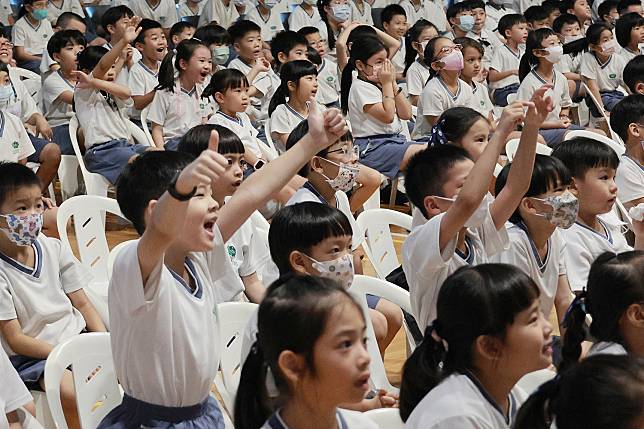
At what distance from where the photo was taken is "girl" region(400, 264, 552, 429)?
2162 mm

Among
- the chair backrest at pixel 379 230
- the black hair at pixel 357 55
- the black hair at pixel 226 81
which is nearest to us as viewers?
the chair backrest at pixel 379 230

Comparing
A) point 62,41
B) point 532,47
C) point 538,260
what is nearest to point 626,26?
point 532,47

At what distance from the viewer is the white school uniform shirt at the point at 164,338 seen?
218 cm

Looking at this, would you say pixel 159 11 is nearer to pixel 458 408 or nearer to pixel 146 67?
pixel 146 67

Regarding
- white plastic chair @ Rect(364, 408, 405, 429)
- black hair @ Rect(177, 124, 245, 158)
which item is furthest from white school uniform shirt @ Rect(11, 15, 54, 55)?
white plastic chair @ Rect(364, 408, 405, 429)

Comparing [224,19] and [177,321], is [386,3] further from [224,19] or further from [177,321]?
[177,321]

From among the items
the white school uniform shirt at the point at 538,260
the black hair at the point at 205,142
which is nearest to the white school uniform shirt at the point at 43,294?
the black hair at the point at 205,142

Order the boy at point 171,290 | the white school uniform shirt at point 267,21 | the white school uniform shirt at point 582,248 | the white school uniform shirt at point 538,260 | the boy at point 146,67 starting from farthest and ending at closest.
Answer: the white school uniform shirt at point 267,21, the boy at point 146,67, the white school uniform shirt at point 582,248, the white school uniform shirt at point 538,260, the boy at point 171,290

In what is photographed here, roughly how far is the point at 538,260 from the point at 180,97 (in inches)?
112

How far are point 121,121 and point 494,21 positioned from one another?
4.31 meters

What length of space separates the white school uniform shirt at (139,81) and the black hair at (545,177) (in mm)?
3066

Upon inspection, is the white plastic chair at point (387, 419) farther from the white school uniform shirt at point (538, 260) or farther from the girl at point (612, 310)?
the white school uniform shirt at point (538, 260)

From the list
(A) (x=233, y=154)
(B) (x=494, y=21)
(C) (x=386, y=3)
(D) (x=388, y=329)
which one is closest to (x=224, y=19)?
(C) (x=386, y=3)

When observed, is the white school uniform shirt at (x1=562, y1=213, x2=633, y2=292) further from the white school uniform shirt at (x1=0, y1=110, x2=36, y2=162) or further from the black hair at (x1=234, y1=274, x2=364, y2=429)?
the white school uniform shirt at (x1=0, y1=110, x2=36, y2=162)
